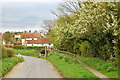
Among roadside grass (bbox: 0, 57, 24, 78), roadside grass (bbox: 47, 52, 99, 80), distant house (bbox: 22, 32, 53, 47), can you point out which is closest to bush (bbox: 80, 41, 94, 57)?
roadside grass (bbox: 47, 52, 99, 80)

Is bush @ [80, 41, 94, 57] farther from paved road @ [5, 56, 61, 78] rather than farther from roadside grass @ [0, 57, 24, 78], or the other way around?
roadside grass @ [0, 57, 24, 78]

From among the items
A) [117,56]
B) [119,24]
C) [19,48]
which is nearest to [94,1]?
[119,24]

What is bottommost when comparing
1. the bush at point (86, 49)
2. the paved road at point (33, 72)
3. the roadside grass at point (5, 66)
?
the paved road at point (33, 72)

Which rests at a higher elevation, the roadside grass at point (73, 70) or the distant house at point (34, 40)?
the distant house at point (34, 40)

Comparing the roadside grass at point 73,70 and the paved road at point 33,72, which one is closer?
the roadside grass at point 73,70

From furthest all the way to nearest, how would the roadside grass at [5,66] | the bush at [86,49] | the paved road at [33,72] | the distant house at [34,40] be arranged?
the distant house at [34,40], the bush at [86,49], the roadside grass at [5,66], the paved road at [33,72]

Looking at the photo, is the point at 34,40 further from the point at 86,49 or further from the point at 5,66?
the point at 5,66

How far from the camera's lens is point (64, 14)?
87.1ft

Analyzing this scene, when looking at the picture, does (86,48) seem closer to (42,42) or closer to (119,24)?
(119,24)

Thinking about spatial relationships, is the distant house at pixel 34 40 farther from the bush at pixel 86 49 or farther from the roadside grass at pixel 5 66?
the roadside grass at pixel 5 66

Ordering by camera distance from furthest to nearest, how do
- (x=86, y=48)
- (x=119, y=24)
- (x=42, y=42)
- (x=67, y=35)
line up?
(x=42, y=42) < (x=86, y=48) < (x=67, y=35) < (x=119, y=24)

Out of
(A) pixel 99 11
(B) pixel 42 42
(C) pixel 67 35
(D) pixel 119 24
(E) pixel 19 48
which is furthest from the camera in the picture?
(B) pixel 42 42

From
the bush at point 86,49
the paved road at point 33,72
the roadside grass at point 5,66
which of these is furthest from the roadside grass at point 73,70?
the bush at point 86,49

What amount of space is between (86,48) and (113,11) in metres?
15.0
